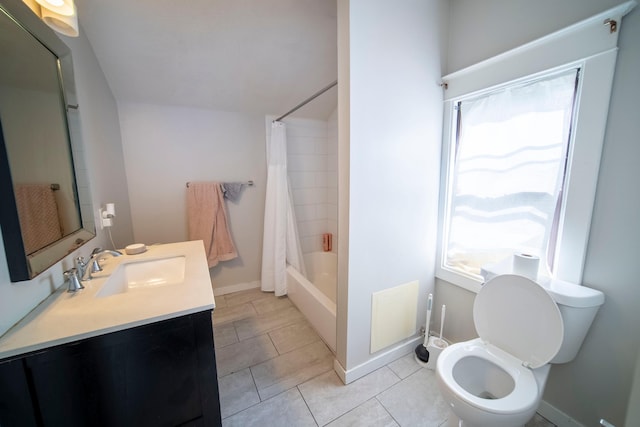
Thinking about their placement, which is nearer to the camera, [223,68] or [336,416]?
[336,416]

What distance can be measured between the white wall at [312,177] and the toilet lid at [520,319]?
196cm

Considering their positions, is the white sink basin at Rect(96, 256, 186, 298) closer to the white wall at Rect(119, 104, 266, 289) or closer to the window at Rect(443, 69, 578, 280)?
the white wall at Rect(119, 104, 266, 289)

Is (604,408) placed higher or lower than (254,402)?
higher

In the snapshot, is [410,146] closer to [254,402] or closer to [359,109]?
[359,109]

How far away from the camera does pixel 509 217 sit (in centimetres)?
150

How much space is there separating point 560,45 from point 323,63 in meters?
1.62

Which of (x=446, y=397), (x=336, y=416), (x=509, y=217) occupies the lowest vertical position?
(x=336, y=416)

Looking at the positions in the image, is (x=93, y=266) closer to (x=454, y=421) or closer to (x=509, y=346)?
(x=454, y=421)

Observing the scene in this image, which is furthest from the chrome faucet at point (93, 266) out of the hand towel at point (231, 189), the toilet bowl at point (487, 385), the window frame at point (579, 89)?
the window frame at point (579, 89)

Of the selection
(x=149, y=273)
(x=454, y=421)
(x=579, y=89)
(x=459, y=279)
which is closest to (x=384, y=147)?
(x=579, y=89)

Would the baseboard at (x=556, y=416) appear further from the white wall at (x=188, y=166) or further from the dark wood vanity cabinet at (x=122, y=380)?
the white wall at (x=188, y=166)

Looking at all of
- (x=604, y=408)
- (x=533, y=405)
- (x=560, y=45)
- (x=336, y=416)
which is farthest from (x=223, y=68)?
(x=604, y=408)

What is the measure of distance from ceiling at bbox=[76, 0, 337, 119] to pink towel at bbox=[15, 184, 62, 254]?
1.32m

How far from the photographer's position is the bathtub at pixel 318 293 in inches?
73.7
